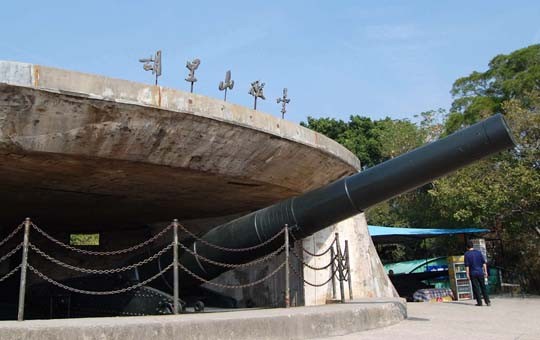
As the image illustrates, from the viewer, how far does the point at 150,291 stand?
7711mm

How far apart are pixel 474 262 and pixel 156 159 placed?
601 centimetres

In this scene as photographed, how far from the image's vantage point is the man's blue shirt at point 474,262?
9715 mm

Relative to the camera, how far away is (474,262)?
9820mm

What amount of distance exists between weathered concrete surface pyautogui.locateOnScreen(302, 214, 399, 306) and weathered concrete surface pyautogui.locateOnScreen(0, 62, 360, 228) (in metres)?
1.06

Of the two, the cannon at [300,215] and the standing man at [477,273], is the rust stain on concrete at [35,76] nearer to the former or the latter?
the cannon at [300,215]

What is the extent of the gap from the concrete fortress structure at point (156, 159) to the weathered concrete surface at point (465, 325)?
2.08 meters

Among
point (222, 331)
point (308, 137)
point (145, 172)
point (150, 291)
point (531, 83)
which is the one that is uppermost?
point (531, 83)

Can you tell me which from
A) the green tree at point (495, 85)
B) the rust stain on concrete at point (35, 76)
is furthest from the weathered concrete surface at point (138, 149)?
the green tree at point (495, 85)

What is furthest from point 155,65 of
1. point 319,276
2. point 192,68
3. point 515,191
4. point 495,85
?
point 495,85

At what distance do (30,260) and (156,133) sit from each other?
10796 millimetres

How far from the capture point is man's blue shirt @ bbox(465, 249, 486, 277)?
31.9ft

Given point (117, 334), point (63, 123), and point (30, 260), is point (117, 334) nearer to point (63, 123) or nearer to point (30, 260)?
point (63, 123)

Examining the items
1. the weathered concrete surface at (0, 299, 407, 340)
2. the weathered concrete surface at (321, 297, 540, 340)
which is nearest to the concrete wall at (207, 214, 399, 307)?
the weathered concrete surface at (321, 297, 540, 340)

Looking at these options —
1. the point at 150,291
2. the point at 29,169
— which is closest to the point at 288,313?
the point at 150,291
